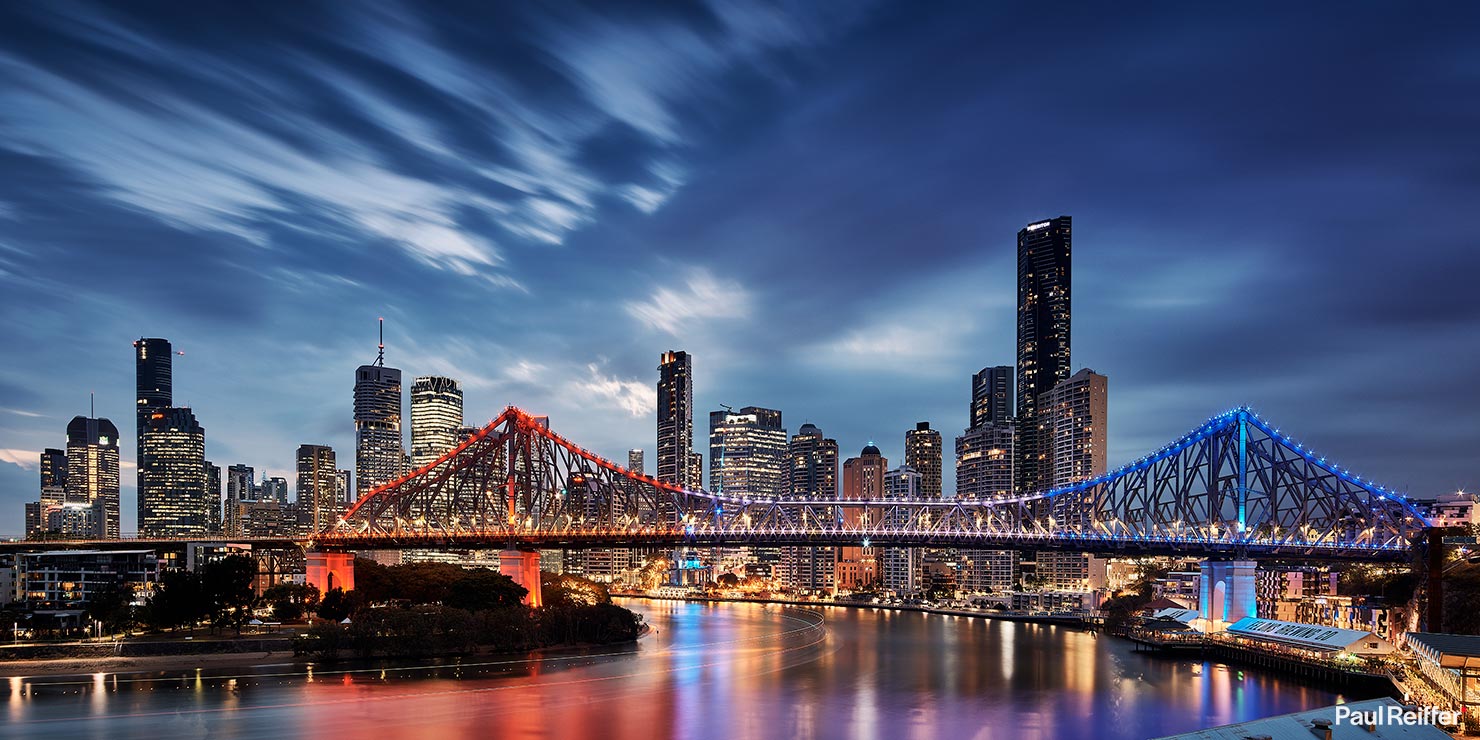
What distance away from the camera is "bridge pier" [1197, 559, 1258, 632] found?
77.9 metres

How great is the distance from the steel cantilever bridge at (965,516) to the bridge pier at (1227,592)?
4.52 ft

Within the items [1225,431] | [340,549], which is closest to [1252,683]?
Result: [1225,431]

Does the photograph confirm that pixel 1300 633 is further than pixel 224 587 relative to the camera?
No

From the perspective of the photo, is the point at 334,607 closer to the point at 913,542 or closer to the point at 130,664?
the point at 130,664

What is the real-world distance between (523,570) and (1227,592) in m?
53.1

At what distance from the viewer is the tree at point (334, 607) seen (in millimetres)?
77562

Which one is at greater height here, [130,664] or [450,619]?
[450,619]

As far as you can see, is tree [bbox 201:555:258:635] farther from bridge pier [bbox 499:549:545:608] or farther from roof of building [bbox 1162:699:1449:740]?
roof of building [bbox 1162:699:1449:740]

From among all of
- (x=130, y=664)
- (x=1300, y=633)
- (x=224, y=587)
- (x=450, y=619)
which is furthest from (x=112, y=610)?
(x=1300, y=633)

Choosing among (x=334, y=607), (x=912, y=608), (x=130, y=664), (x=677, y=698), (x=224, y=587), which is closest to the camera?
(x=677, y=698)

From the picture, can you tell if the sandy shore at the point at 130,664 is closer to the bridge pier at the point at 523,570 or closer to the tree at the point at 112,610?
the tree at the point at 112,610

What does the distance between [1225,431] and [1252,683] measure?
2937cm

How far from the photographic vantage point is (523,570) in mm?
85812

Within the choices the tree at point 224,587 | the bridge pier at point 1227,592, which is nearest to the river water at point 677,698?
the bridge pier at point 1227,592
